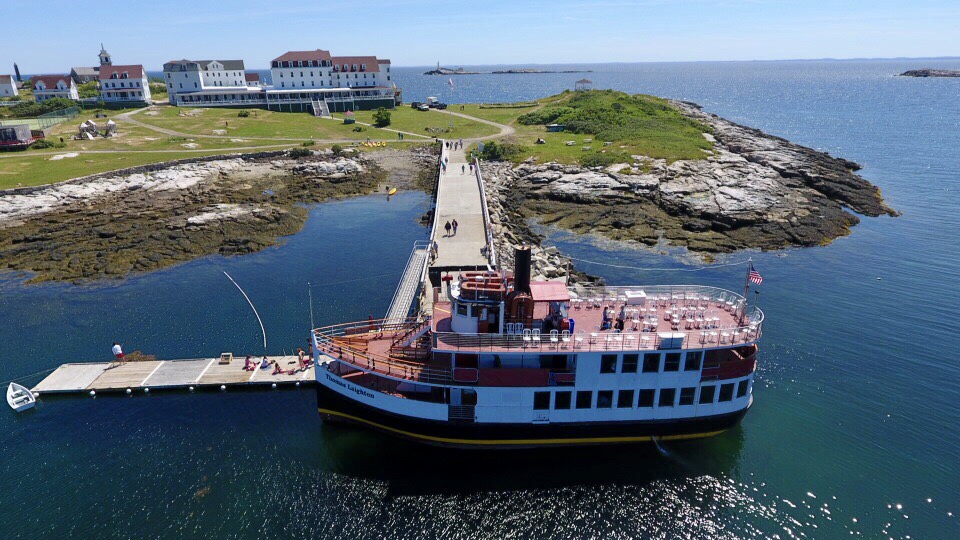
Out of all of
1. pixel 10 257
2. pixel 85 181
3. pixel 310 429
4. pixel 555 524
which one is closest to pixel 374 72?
pixel 85 181

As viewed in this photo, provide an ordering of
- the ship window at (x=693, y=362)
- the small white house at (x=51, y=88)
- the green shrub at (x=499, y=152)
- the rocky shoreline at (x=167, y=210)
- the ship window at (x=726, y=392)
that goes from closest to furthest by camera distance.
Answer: the ship window at (x=693, y=362), the ship window at (x=726, y=392), the rocky shoreline at (x=167, y=210), the green shrub at (x=499, y=152), the small white house at (x=51, y=88)

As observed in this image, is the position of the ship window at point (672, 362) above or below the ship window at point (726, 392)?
above

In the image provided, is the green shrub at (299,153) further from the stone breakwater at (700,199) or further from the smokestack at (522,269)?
the smokestack at (522,269)

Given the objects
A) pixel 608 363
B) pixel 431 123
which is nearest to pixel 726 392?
pixel 608 363

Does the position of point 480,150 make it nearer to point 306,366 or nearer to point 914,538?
point 306,366

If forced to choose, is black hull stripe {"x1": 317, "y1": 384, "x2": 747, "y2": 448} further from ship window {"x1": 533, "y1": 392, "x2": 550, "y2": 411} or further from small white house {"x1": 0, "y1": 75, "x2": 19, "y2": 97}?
small white house {"x1": 0, "y1": 75, "x2": 19, "y2": 97}

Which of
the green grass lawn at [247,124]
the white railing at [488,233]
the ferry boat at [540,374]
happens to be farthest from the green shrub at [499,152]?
the ferry boat at [540,374]

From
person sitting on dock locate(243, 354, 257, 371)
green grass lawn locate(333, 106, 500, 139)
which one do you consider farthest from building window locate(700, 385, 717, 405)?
green grass lawn locate(333, 106, 500, 139)

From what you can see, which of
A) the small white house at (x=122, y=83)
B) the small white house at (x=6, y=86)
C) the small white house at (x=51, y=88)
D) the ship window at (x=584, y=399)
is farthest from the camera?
the small white house at (x=6, y=86)
